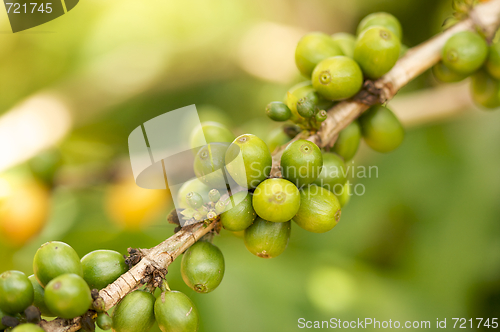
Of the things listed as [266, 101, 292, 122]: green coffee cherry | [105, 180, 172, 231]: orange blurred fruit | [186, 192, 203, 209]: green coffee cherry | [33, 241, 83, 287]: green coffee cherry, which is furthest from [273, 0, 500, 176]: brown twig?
[105, 180, 172, 231]: orange blurred fruit

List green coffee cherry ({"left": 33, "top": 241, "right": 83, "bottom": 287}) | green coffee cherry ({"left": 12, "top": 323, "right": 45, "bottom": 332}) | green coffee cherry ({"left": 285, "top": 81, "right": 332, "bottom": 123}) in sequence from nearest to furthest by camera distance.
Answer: green coffee cherry ({"left": 12, "top": 323, "right": 45, "bottom": 332}), green coffee cherry ({"left": 33, "top": 241, "right": 83, "bottom": 287}), green coffee cherry ({"left": 285, "top": 81, "right": 332, "bottom": 123})

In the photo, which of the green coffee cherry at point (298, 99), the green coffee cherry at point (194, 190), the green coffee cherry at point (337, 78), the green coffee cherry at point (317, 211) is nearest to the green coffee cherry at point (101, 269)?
the green coffee cherry at point (194, 190)

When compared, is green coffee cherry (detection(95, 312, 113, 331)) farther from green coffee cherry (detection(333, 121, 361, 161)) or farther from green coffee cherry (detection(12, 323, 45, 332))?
green coffee cherry (detection(333, 121, 361, 161))

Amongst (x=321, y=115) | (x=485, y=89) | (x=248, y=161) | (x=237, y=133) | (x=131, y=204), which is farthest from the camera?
(x=237, y=133)

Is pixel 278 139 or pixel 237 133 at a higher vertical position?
pixel 278 139

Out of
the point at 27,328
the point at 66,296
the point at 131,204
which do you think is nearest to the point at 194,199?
the point at 66,296

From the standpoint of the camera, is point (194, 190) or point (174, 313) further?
point (194, 190)

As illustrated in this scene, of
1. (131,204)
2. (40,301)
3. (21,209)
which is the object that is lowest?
(131,204)

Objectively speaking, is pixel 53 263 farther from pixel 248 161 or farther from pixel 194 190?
pixel 248 161
